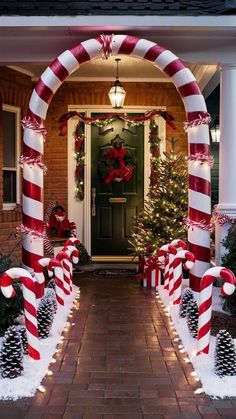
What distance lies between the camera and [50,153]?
1043cm

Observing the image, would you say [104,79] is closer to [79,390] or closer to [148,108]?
[148,108]

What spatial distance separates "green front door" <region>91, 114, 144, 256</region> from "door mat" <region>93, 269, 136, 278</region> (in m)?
0.65

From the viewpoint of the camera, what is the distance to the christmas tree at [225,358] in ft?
14.2

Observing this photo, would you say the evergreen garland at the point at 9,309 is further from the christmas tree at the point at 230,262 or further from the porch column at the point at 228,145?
the porch column at the point at 228,145

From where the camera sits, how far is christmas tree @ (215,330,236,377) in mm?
4324

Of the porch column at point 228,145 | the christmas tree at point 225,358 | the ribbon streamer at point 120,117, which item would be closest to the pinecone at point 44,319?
the christmas tree at point 225,358

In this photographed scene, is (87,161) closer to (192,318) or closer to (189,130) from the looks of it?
(189,130)

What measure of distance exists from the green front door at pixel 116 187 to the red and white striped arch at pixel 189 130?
3.50m

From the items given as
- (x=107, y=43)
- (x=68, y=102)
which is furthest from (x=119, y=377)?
(x=68, y=102)

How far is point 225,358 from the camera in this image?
4340mm

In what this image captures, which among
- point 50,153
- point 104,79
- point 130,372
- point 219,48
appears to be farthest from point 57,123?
point 130,372

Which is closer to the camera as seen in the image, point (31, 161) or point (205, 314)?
point (205, 314)

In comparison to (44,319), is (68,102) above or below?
above

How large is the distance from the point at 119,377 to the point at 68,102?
6.94m
